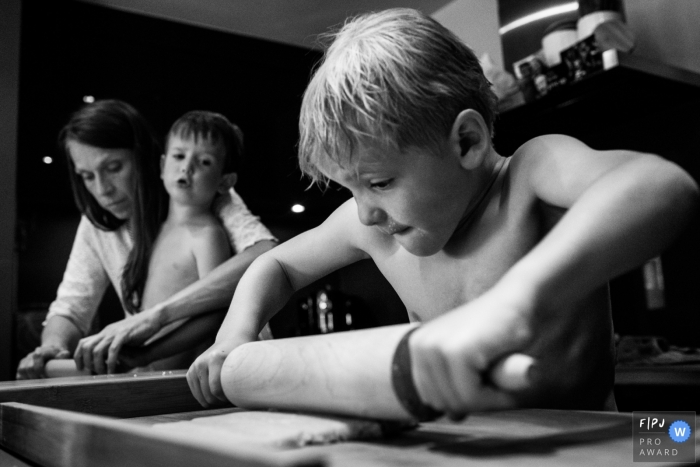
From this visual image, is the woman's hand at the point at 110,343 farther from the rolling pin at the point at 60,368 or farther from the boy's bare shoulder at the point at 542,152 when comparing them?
the boy's bare shoulder at the point at 542,152

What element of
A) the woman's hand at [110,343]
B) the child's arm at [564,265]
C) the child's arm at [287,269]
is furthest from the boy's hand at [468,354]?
the woman's hand at [110,343]

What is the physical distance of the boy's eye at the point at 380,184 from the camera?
63 cm

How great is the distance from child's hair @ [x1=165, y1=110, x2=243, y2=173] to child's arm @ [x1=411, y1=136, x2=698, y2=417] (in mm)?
1360

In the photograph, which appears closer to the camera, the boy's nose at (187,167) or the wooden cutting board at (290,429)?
the wooden cutting board at (290,429)

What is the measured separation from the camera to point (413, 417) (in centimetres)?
41

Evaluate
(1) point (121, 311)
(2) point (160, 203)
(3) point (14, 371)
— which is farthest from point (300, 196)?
(3) point (14, 371)

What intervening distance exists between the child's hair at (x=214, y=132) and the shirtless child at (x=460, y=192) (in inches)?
42.2

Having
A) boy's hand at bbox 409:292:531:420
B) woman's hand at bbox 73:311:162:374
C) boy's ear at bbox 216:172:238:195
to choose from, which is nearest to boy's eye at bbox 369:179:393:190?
boy's hand at bbox 409:292:531:420

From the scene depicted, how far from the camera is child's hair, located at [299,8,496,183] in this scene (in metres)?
0.62

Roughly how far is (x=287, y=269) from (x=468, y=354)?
56 centimetres

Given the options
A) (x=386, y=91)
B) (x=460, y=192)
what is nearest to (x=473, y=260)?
(x=460, y=192)

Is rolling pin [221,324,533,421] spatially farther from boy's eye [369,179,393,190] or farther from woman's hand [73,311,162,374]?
woman's hand [73,311,162,374]

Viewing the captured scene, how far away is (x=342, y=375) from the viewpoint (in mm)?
442

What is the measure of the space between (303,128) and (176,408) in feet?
1.29
